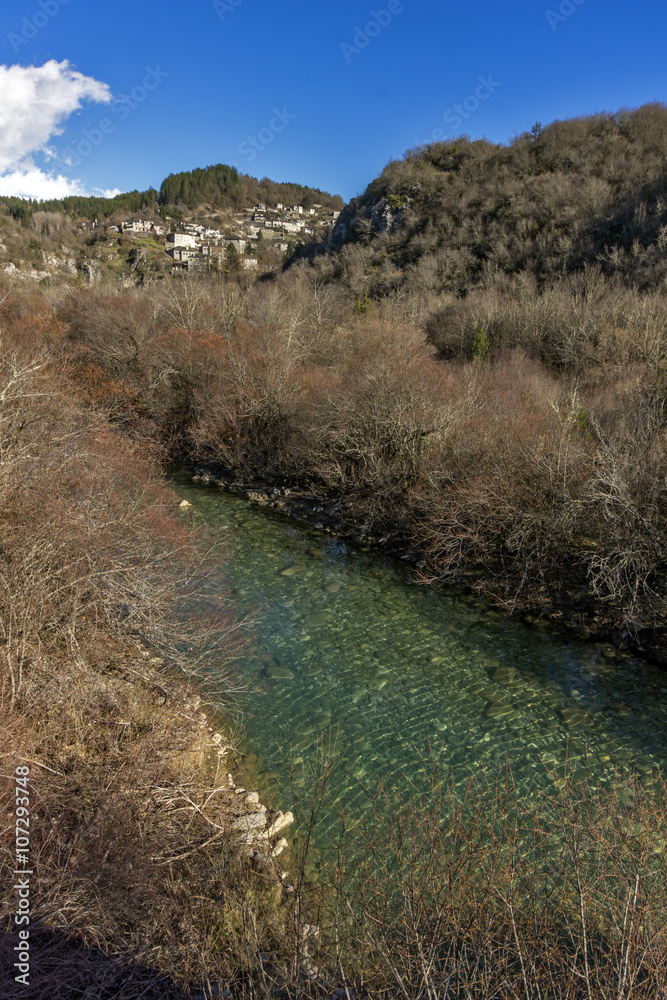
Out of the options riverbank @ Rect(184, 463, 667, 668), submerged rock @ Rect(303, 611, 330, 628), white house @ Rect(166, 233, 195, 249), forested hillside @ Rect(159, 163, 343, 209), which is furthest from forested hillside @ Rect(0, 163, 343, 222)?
submerged rock @ Rect(303, 611, 330, 628)

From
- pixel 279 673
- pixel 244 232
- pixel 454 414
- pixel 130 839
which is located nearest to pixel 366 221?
pixel 454 414

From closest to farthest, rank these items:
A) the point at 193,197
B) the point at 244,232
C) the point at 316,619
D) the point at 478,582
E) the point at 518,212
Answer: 1. the point at 316,619
2. the point at 478,582
3. the point at 518,212
4. the point at 244,232
5. the point at 193,197

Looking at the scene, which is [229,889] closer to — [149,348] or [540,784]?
[540,784]

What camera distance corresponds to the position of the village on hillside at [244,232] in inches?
3233

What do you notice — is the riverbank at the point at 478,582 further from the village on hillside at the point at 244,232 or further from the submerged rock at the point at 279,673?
the village on hillside at the point at 244,232

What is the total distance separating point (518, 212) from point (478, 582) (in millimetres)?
34498

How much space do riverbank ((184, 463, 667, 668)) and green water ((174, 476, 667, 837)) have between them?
37 centimetres

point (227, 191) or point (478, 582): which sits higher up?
point (227, 191)

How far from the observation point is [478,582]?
12992 mm

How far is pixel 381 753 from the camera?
7.98 m

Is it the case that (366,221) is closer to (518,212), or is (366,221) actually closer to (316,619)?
(518,212)

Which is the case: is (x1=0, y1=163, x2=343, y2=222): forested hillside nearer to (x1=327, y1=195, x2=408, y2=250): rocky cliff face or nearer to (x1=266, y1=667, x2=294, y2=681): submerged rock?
(x1=327, y1=195, x2=408, y2=250): rocky cliff face

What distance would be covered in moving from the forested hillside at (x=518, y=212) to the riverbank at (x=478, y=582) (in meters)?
18.9

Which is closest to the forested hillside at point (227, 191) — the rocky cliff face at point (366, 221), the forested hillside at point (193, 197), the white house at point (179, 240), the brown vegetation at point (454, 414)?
the forested hillside at point (193, 197)
